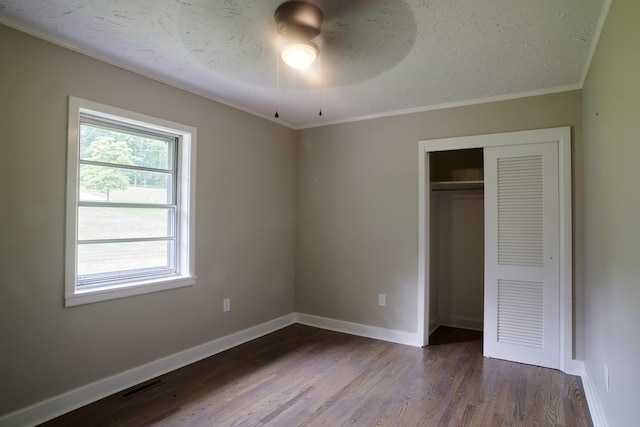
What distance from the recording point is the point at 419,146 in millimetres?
3803

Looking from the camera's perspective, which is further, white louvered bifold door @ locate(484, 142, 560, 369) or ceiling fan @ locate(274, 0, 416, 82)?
white louvered bifold door @ locate(484, 142, 560, 369)

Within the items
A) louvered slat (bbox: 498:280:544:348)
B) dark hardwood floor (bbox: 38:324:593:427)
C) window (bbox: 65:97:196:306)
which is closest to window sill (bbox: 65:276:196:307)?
window (bbox: 65:97:196:306)

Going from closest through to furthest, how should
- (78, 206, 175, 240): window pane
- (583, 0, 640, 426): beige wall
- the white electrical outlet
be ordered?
(583, 0, 640, 426): beige wall → (78, 206, 175, 240): window pane → the white electrical outlet

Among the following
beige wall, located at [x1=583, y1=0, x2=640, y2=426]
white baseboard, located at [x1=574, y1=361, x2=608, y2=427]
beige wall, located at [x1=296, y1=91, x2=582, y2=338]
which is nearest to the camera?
beige wall, located at [x1=583, y1=0, x2=640, y2=426]

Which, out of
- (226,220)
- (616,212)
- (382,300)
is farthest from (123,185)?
(616,212)

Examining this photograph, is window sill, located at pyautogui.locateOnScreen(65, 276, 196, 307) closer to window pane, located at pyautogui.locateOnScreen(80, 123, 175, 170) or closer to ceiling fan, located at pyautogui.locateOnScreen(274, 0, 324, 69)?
window pane, located at pyautogui.locateOnScreen(80, 123, 175, 170)

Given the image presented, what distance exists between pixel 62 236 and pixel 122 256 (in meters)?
0.52

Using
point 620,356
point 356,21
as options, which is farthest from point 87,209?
point 620,356

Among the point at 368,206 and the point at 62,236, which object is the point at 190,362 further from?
the point at 368,206

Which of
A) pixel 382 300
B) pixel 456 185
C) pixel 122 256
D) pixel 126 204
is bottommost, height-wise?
pixel 382 300

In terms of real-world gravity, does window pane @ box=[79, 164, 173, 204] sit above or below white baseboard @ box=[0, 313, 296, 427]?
above

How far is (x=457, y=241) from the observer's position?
4.45 metres

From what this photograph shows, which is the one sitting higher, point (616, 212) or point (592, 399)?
point (616, 212)

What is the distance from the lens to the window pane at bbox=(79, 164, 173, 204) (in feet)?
8.79
